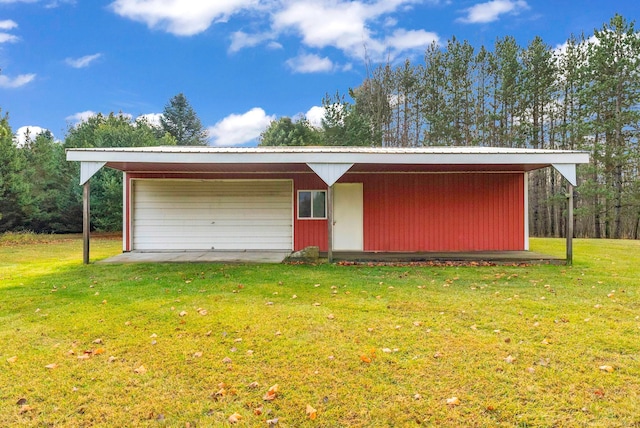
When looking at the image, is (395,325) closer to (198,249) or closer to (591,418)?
(591,418)

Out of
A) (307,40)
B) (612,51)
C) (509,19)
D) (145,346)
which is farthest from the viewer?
(307,40)

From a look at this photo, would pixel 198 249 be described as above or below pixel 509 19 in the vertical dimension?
below

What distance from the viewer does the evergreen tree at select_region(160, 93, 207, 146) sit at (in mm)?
32062

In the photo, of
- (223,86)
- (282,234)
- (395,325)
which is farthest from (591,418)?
(223,86)

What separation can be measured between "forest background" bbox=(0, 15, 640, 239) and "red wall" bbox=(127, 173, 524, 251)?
36.2ft

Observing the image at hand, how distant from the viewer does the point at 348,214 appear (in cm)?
1002

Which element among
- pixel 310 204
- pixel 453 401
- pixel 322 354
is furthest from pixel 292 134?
pixel 453 401

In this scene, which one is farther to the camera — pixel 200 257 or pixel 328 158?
pixel 200 257

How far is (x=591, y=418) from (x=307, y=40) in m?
22.3

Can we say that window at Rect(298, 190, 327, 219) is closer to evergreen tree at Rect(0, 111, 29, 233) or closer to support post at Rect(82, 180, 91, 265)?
support post at Rect(82, 180, 91, 265)

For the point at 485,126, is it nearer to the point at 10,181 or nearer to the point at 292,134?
the point at 292,134

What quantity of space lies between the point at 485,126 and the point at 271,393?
2139cm

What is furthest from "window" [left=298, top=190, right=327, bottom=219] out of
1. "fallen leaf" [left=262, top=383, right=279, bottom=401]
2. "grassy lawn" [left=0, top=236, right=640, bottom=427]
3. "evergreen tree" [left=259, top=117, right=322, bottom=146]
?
"evergreen tree" [left=259, top=117, right=322, bottom=146]

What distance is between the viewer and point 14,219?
57.1ft
